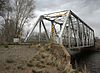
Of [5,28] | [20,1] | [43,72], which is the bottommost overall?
[43,72]

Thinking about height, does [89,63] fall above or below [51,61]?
below

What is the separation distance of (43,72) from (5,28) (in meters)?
43.9

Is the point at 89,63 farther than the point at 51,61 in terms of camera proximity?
Yes

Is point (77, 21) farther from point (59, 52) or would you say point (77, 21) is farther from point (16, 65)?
point (16, 65)

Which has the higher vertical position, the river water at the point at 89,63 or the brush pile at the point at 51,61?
the brush pile at the point at 51,61

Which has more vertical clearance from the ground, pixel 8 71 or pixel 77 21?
pixel 77 21

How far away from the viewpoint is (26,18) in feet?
184

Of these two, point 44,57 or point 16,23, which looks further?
point 16,23

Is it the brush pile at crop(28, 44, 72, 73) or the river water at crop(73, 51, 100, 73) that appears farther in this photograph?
the river water at crop(73, 51, 100, 73)

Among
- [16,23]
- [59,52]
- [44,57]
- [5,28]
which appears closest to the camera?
[44,57]

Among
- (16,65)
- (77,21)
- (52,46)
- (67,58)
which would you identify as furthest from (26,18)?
(16,65)

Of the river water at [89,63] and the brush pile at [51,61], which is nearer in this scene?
the brush pile at [51,61]

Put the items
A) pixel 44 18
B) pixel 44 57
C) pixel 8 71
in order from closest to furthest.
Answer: pixel 8 71
pixel 44 57
pixel 44 18

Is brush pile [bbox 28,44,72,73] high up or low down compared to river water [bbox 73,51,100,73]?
up
